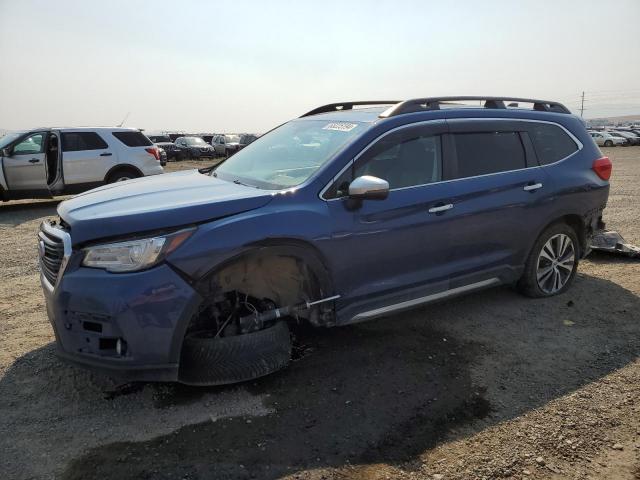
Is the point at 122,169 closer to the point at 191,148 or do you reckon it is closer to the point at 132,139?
the point at 132,139

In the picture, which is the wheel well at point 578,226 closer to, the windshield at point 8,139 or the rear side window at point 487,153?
the rear side window at point 487,153

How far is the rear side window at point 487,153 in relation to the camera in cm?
411

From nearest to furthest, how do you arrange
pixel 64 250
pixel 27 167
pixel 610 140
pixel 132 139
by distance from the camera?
pixel 64 250
pixel 27 167
pixel 132 139
pixel 610 140

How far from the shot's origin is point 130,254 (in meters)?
2.85

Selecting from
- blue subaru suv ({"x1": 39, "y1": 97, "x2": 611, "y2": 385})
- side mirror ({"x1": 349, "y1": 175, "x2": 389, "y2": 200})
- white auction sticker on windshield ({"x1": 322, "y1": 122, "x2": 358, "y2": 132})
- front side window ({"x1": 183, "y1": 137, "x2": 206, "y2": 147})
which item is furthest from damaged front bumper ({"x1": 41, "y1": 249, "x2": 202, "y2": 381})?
front side window ({"x1": 183, "y1": 137, "x2": 206, "y2": 147})

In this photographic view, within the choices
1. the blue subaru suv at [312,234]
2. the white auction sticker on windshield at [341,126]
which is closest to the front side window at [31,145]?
the blue subaru suv at [312,234]

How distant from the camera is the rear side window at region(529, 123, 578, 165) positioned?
4.66m

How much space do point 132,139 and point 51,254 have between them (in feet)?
31.3

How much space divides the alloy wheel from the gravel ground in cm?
46

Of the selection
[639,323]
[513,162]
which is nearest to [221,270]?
[513,162]

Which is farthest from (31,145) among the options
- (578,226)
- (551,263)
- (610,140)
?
(610,140)

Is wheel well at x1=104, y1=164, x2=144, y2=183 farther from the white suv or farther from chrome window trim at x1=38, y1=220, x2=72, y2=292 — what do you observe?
chrome window trim at x1=38, y1=220, x2=72, y2=292

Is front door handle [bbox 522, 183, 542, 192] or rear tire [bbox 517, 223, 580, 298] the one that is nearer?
front door handle [bbox 522, 183, 542, 192]

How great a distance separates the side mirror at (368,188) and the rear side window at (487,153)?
0.96 meters
